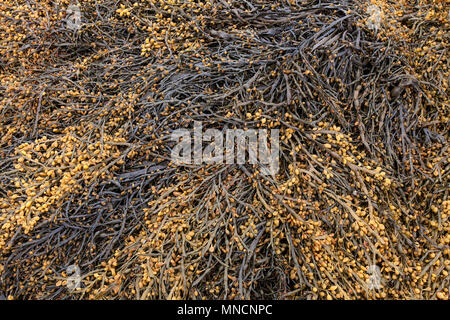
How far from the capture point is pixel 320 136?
1789mm

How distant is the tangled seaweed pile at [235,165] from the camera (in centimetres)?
157

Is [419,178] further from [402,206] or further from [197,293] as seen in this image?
[197,293]

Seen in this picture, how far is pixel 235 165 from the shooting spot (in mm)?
1760

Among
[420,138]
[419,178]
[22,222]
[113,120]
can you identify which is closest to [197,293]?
[22,222]

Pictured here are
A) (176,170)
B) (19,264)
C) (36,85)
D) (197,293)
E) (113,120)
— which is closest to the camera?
(197,293)

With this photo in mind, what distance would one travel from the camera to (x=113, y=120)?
1.96 metres

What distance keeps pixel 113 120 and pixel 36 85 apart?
0.65 metres

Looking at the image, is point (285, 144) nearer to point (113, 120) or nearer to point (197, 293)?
point (197, 293)

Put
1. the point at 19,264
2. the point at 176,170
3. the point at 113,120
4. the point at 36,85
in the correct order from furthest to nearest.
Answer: the point at 36,85 → the point at 113,120 → the point at 176,170 → the point at 19,264

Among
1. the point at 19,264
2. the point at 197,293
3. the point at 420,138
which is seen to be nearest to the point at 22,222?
the point at 19,264

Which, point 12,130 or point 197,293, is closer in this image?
point 197,293

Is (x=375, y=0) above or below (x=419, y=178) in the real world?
above

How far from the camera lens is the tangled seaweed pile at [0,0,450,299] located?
157 centimetres

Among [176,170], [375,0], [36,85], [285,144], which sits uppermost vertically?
[375,0]
